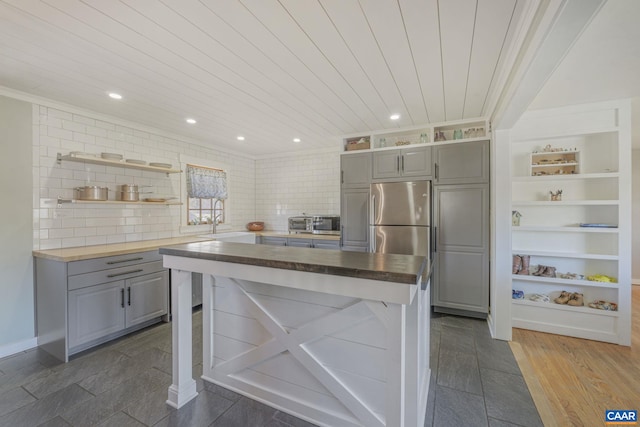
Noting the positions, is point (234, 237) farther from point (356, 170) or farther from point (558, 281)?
point (558, 281)

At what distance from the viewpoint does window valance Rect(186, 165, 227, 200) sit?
159 inches

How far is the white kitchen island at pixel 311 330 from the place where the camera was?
1.19 metres

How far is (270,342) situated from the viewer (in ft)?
5.65

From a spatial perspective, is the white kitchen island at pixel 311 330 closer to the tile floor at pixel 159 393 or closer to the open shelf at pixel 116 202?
the tile floor at pixel 159 393

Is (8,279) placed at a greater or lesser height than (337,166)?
lesser

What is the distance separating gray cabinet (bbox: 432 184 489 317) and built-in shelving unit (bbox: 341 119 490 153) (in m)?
0.62

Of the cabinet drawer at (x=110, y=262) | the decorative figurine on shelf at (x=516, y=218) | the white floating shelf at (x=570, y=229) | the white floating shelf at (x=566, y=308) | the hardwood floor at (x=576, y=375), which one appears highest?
the decorative figurine on shelf at (x=516, y=218)

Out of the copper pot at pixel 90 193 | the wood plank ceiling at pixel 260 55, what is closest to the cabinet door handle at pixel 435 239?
the wood plank ceiling at pixel 260 55

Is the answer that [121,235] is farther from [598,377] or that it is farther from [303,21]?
[598,377]

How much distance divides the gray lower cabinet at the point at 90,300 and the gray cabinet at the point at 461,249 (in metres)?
3.33

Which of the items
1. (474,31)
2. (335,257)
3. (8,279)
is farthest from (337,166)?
(8,279)

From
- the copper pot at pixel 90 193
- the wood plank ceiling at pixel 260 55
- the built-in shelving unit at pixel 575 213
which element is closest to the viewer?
the wood plank ceiling at pixel 260 55

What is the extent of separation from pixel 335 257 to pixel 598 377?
95.7 inches

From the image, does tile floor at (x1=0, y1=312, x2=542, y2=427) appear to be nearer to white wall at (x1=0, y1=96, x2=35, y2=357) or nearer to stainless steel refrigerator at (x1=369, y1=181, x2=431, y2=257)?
white wall at (x1=0, y1=96, x2=35, y2=357)
